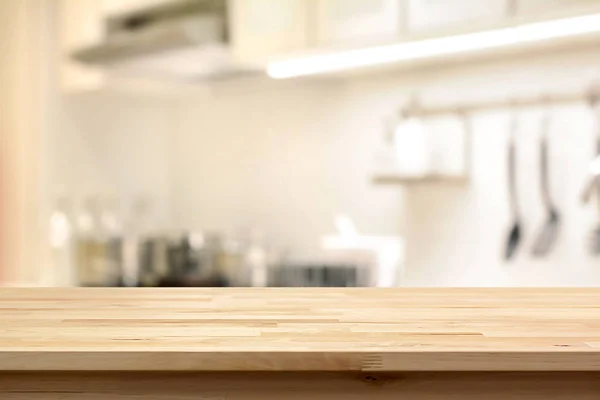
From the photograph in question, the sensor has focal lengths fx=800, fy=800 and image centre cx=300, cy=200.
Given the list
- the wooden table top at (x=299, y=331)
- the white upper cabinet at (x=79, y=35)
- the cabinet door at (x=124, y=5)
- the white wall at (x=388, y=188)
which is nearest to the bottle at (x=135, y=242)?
the white wall at (x=388, y=188)

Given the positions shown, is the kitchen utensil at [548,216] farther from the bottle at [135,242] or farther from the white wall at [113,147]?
the white wall at [113,147]

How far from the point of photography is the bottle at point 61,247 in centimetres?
319

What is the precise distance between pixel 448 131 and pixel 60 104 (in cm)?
159

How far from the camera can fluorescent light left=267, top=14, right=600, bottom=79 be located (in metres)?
1.86

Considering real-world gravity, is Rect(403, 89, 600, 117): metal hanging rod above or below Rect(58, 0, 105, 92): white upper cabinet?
below

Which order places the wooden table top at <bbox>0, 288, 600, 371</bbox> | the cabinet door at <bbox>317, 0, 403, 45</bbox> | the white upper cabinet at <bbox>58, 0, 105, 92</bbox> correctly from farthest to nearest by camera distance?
the white upper cabinet at <bbox>58, 0, 105, 92</bbox> < the cabinet door at <bbox>317, 0, 403, 45</bbox> < the wooden table top at <bbox>0, 288, 600, 371</bbox>

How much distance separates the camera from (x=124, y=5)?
2820mm

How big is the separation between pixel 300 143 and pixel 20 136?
109 cm

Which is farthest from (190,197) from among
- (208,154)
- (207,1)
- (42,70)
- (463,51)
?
(463,51)

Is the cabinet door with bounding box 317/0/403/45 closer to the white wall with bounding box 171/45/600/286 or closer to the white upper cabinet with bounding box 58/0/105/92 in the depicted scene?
the white wall with bounding box 171/45/600/286

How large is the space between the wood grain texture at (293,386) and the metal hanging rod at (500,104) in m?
1.86

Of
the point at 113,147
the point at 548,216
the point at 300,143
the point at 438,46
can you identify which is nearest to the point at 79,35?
the point at 113,147

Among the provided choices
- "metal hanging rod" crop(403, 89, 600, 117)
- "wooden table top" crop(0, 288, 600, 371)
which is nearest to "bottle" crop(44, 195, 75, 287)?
"metal hanging rod" crop(403, 89, 600, 117)

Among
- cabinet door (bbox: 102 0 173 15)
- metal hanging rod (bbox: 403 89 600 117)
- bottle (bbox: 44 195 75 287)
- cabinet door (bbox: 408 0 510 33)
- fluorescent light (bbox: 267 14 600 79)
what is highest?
cabinet door (bbox: 102 0 173 15)
